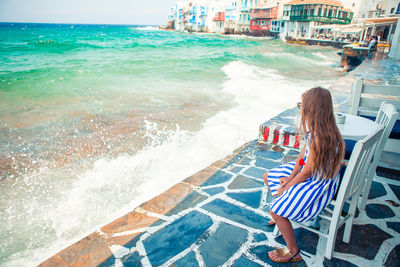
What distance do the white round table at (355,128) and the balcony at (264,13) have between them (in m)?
69.4

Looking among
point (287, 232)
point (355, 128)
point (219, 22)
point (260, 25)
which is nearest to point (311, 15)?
point (260, 25)

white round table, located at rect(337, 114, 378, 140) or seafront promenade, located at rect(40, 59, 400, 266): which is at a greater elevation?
white round table, located at rect(337, 114, 378, 140)

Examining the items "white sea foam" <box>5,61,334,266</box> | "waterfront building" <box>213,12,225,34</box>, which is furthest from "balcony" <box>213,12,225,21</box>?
"white sea foam" <box>5,61,334,266</box>

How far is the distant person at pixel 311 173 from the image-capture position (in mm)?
1854

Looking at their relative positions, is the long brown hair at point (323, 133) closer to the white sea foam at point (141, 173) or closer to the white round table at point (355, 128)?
the white round table at point (355, 128)

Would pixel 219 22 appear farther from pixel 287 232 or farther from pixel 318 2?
pixel 287 232

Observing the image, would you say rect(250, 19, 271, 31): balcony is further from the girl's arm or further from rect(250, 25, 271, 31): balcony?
the girl's arm

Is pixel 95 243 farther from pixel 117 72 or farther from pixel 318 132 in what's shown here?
pixel 117 72

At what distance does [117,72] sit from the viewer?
1600 cm

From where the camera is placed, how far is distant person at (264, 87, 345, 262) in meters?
1.85

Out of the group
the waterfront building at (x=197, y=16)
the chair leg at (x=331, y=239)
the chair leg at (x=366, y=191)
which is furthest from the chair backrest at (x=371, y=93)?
the waterfront building at (x=197, y=16)

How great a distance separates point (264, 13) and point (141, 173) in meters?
70.7

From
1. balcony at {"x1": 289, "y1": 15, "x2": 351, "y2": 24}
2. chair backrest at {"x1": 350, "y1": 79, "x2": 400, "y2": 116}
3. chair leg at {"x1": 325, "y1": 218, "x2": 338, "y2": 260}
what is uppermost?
balcony at {"x1": 289, "y1": 15, "x2": 351, "y2": 24}

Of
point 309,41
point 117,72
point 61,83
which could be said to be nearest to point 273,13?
point 309,41
